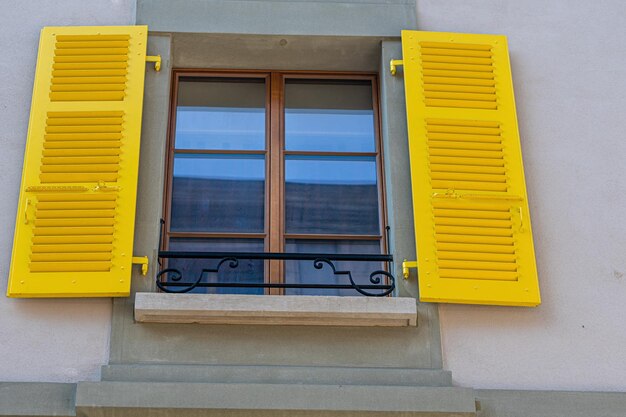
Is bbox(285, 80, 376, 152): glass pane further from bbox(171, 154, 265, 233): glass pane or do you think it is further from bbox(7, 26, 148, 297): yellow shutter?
bbox(7, 26, 148, 297): yellow shutter

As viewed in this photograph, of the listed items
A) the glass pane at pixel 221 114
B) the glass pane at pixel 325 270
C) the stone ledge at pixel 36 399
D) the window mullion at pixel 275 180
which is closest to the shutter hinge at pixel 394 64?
the window mullion at pixel 275 180

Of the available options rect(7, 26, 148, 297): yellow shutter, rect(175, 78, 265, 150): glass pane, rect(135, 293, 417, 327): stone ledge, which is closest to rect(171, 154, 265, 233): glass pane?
rect(175, 78, 265, 150): glass pane

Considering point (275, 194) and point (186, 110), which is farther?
point (186, 110)

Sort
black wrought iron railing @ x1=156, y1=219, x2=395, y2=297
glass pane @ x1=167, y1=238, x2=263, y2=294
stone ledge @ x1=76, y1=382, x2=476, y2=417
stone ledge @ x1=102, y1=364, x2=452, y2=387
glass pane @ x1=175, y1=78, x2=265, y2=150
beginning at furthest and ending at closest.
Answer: glass pane @ x1=175, y1=78, x2=265, y2=150 < glass pane @ x1=167, y1=238, x2=263, y2=294 < black wrought iron railing @ x1=156, y1=219, x2=395, y2=297 < stone ledge @ x1=102, y1=364, x2=452, y2=387 < stone ledge @ x1=76, y1=382, x2=476, y2=417

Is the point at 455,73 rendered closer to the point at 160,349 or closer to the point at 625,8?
the point at 625,8

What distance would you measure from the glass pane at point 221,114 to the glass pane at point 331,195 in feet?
1.11

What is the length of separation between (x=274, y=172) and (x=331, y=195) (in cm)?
38

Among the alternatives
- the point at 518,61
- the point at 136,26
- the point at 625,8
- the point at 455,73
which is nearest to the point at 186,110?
the point at 136,26

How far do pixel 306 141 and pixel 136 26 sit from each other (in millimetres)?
1260

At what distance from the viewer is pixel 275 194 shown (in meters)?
5.54

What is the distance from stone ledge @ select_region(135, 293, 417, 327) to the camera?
476 centimetres

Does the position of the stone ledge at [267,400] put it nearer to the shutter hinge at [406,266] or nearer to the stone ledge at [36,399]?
the stone ledge at [36,399]

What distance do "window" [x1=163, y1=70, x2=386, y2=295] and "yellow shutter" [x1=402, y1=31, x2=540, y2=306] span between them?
1.48 ft

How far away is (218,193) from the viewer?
5602mm
